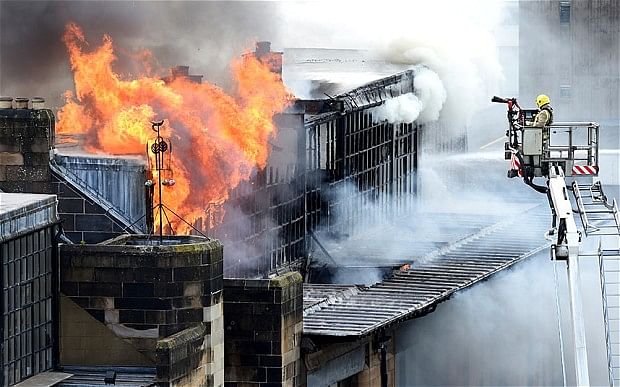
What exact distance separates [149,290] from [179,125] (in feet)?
24.7

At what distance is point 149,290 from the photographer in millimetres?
32938

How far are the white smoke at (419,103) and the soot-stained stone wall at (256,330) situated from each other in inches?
647

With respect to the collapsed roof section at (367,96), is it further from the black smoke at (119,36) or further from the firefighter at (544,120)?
the firefighter at (544,120)

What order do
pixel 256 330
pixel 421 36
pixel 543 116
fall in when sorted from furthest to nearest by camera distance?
A: pixel 421 36 < pixel 256 330 < pixel 543 116

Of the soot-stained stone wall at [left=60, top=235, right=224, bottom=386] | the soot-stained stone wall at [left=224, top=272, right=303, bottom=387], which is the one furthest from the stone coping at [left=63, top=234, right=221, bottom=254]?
the soot-stained stone wall at [left=224, top=272, right=303, bottom=387]

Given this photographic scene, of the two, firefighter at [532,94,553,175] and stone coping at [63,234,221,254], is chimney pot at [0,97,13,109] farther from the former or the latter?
firefighter at [532,94,553,175]

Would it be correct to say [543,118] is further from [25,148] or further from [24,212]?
[25,148]

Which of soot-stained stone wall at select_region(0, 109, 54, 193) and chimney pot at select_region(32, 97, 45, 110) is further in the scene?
chimney pot at select_region(32, 97, 45, 110)

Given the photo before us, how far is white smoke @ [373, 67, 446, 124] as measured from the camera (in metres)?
52.6

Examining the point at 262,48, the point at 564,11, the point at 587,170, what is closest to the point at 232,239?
the point at 262,48

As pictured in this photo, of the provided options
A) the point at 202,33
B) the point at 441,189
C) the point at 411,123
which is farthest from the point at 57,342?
the point at 441,189

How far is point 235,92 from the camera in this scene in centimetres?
4472

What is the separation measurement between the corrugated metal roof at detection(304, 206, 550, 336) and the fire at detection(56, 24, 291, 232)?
3145 mm

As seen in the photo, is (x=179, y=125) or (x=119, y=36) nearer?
(x=179, y=125)
